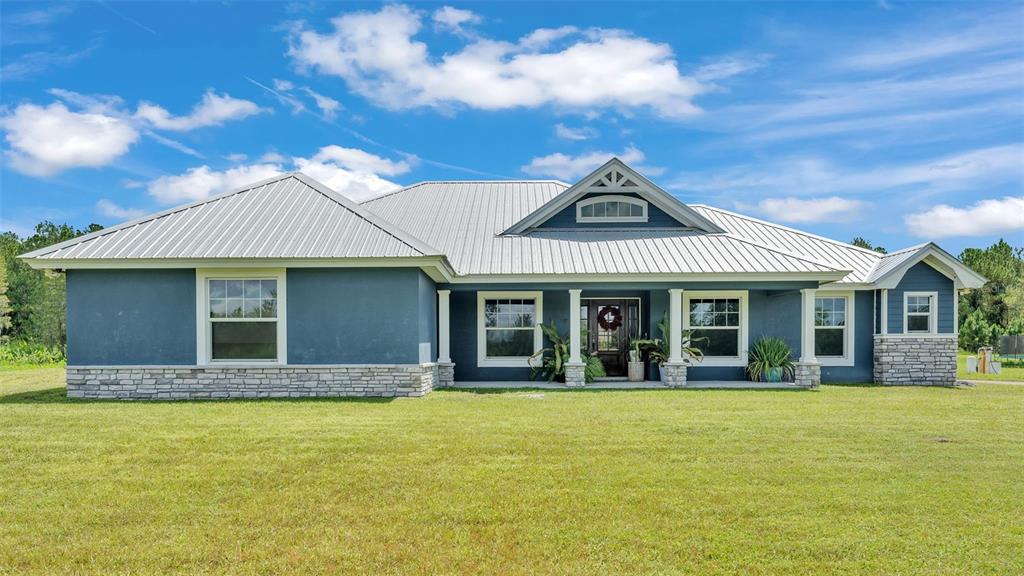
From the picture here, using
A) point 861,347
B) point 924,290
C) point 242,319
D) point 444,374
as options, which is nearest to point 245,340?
point 242,319

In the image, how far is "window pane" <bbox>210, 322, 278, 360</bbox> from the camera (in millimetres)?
13102

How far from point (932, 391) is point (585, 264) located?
7934 mm

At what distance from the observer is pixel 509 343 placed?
16.3 m

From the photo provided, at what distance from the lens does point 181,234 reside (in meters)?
13.5

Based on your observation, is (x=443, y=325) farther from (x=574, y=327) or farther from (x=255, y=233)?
(x=255, y=233)

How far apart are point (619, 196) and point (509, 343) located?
4.88 m

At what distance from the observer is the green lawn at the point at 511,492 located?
15.4 ft

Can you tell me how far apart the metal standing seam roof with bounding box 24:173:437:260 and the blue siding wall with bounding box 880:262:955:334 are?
1169cm

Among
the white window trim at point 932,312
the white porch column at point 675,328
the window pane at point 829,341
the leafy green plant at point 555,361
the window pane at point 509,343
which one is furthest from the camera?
the window pane at point 829,341

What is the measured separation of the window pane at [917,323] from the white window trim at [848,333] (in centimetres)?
126

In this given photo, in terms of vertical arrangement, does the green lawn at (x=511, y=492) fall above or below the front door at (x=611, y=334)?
below

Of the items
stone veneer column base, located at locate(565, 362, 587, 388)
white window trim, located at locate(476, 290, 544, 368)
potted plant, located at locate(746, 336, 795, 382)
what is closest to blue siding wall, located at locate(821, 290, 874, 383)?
potted plant, located at locate(746, 336, 795, 382)

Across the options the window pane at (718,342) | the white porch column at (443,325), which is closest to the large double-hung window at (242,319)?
the white porch column at (443,325)

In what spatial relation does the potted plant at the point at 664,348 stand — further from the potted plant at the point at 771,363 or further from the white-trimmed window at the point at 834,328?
the white-trimmed window at the point at 834,328
